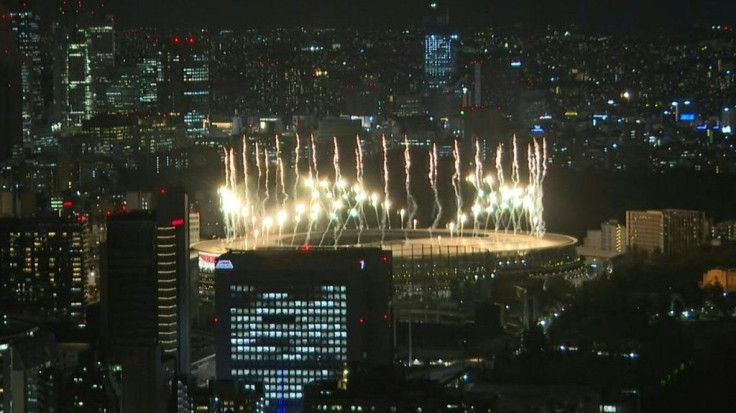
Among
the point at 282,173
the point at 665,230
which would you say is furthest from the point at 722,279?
the point at 282,173

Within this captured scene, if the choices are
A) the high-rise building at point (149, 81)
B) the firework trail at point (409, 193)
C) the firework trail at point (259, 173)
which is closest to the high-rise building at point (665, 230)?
the firework trail at point (409, 193)

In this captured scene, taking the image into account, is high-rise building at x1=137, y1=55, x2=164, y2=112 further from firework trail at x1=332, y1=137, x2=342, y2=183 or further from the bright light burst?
the bright light burst

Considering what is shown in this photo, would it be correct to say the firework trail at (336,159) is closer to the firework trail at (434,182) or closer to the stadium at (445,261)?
the firework trail at (434,182)

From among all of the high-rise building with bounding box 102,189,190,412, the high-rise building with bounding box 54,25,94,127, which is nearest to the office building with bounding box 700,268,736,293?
the high-rise building with bounding box 102,189,190,412

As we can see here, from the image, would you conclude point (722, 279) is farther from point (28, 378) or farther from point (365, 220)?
point (28, 378)

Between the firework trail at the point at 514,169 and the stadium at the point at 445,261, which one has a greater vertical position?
the firework trail at the point at 514,169

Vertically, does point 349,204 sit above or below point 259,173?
below

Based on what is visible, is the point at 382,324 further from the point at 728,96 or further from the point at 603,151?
the point at 728,96

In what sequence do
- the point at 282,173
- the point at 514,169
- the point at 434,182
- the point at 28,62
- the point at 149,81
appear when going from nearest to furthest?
the point at 282,173, the point at 514,169, the point at 434,182, the point at 28,62, the point at 149,81
